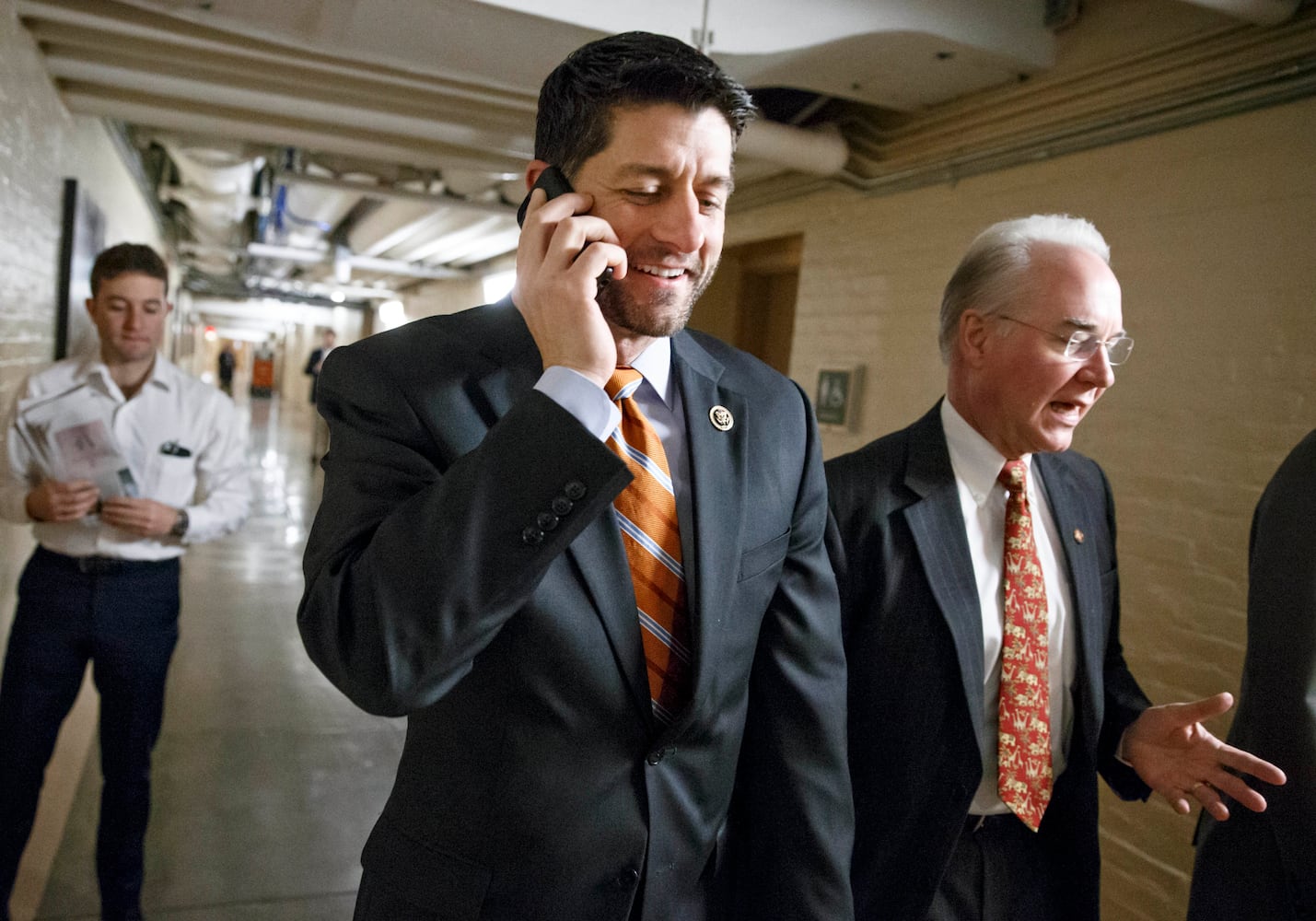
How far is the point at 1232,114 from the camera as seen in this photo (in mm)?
3107

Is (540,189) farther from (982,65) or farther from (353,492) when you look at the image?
(982,65)

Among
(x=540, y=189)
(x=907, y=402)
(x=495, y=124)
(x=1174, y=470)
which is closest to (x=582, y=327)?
(x=540, y=189)

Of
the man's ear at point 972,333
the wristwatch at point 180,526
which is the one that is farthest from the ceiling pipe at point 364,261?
A: the man's ear at point 972,333

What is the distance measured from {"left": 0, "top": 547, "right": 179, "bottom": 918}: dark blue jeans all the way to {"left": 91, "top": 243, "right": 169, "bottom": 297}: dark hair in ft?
3.01

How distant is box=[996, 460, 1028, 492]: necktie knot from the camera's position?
180 cm

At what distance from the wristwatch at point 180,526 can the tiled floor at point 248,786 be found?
121cm

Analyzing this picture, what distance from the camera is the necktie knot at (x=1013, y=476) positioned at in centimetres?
180

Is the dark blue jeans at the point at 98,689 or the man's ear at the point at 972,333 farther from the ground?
the man's ear at the point at 972,333

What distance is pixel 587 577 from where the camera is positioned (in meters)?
1.09

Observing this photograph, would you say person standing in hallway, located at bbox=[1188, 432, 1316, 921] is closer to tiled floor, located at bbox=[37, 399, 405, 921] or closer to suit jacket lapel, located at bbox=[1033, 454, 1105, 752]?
suit jacket lapel, located at bbox=[1033, 454, 1105, 752]

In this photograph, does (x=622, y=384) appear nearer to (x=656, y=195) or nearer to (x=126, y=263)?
(x=656, y=195)

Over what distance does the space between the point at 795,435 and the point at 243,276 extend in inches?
821

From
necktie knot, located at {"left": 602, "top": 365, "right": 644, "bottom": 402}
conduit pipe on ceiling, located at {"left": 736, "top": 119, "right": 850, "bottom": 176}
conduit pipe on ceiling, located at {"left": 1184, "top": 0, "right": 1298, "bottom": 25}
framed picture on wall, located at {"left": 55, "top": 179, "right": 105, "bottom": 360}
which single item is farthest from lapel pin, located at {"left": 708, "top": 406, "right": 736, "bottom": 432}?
framed picture on wall, located at {"left": 55, "top": 179, "right": 105, "bottom": 360}

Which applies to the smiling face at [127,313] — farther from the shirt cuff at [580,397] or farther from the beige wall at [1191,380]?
the beige wall at [1191,380]
